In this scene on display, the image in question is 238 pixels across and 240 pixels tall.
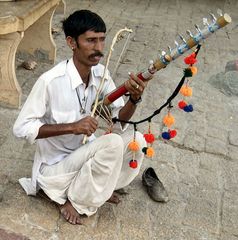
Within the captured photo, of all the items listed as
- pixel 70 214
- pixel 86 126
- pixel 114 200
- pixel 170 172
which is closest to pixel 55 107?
pixel 86 126

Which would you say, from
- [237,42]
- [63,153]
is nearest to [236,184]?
[63,153]

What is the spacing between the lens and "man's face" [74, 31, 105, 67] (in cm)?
268

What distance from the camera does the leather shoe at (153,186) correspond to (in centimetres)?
326

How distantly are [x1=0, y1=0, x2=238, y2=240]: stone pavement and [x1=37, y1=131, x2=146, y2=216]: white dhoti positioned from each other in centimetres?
19

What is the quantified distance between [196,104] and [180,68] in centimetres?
83

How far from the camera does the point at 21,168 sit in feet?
11.2

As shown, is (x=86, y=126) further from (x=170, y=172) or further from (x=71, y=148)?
(x=170, y=172)

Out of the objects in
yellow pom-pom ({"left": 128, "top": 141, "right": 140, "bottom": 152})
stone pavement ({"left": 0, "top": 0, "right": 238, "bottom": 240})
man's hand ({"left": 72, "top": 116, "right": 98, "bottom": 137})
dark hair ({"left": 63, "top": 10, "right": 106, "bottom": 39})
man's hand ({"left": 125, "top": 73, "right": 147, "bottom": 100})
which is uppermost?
dark hair ({"left": 63, "top": 10, "right": 106, "bottom": 39})

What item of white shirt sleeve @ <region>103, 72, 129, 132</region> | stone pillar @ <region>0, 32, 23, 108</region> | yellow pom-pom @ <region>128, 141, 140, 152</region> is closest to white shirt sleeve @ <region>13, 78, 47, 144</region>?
white shirt sleeve @ <region>103, 72, 129, 132</region>

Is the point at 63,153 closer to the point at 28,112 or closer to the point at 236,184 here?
the point at 28,112

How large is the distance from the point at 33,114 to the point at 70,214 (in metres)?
0.73

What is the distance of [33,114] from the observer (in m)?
2.66

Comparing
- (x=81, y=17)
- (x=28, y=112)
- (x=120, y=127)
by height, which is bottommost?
(x=120, y=127)

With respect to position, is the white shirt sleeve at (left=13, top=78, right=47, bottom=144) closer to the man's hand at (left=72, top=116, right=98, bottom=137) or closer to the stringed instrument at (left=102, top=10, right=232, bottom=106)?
the man's hand at (left=72, top=116, right=98, bottom=137)
